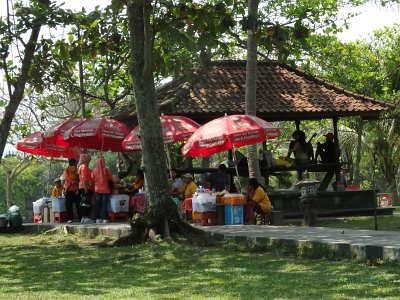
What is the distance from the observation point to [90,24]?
54.2ft

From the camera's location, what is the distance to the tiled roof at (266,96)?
22.4 metres

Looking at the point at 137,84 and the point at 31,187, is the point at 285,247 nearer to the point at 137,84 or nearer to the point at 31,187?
the point at 137,84

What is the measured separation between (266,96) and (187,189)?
19.2ft

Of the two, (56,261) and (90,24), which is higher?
(90,24)

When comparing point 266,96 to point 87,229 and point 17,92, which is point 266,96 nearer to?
point 87,229

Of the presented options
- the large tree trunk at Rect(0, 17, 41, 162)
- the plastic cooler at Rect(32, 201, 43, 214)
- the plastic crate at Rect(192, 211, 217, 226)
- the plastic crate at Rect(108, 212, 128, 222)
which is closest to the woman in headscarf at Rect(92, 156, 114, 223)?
the plastic crate at Rect(108, 212, 128, 222)

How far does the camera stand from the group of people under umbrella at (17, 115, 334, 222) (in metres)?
17.3

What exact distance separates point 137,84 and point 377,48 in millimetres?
25000

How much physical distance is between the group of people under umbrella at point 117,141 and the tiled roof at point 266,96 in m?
2.08

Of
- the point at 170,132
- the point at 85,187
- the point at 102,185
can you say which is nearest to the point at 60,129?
the point at 85,187

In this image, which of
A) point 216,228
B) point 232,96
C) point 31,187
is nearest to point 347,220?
point 232,96

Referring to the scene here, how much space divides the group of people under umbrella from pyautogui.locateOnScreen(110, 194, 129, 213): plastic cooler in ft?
0.52

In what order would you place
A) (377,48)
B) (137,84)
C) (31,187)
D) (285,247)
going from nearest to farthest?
(285,247), (137,84), (377,48), (31,187)

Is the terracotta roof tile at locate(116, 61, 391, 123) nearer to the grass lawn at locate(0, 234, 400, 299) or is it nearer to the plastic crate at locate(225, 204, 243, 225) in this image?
the plastic crate at locate(225, 204, 243, 225)
